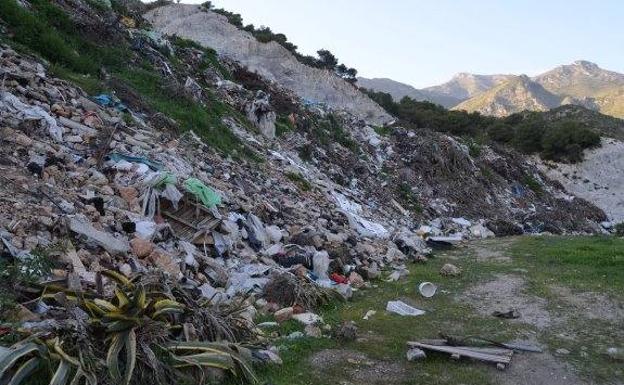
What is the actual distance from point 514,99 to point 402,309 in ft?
407

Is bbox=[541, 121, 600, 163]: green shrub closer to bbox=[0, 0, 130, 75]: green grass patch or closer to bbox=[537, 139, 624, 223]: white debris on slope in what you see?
bbox=[537, 139, 624, 223]: white debris on slope

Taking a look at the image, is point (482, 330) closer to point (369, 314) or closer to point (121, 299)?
point (369, 314)

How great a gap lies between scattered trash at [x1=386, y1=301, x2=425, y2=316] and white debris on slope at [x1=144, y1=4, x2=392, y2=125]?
80.8 feet

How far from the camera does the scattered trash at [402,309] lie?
768cm

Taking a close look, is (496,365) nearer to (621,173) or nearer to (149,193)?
(149,193)

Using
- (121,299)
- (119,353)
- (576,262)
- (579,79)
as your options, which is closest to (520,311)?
(576,262)

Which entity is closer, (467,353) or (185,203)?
(467,353)

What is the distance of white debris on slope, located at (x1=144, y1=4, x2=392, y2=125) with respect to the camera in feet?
107

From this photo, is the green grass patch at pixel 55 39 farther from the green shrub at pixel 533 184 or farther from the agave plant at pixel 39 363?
the green shrub at pixel 533 184

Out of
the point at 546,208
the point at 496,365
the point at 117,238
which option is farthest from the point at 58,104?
the point at 546,208

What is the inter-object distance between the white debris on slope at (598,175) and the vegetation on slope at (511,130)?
2.29ft

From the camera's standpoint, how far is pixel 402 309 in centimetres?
776

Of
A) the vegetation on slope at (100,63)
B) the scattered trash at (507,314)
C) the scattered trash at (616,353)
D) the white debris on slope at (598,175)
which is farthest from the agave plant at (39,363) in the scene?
the white debris on slope at (598,175)

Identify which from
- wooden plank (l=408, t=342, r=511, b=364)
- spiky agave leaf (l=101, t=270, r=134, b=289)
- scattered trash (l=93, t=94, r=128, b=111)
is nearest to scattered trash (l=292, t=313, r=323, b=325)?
wooden plank (l=408, t=342, r=511, b=364)
